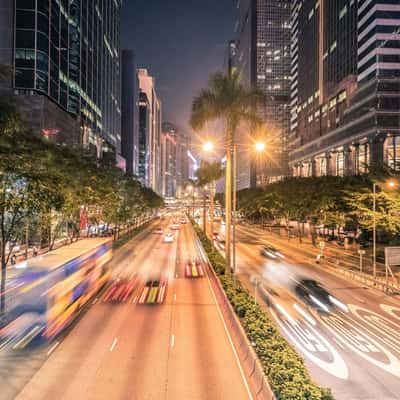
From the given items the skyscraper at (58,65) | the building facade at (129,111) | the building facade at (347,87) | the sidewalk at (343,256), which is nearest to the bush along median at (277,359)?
the sidewalk at (343,256)

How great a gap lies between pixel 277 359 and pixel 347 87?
9969 cm

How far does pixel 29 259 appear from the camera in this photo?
32.5 metres

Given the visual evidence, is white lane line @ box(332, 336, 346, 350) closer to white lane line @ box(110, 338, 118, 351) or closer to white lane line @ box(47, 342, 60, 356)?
white lane line @ box(110, 338, 118, 351)

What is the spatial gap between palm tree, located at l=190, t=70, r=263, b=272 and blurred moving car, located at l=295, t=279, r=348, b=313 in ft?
18.0

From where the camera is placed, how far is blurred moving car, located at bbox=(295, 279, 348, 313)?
1905cm

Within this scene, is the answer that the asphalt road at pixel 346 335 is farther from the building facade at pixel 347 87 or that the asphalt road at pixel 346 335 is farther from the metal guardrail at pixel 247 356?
the building facade at pixel 347 87

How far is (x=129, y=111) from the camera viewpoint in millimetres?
187500

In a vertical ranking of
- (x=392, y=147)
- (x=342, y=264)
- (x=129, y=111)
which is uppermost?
(x=129, y=111)

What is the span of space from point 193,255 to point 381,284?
2046cm

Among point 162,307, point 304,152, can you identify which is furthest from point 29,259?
point 304,152

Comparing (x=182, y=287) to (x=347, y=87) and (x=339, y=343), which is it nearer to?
(x=339, y=343)

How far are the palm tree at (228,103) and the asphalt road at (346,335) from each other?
237 inches

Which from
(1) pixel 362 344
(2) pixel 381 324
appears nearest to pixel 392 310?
(2) pixel 381 324

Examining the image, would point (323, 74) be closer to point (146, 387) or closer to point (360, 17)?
point (360, 17)
